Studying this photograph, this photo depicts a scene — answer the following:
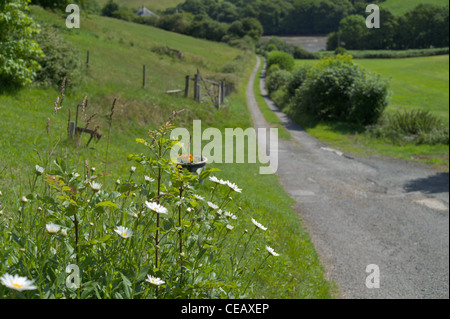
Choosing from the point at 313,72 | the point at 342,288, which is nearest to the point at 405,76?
the point at 313,72

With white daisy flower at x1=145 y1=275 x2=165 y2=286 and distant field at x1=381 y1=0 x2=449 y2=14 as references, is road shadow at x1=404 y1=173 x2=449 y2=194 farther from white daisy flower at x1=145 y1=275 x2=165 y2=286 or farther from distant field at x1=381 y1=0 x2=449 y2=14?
white daisy flower at x1=145 y1=275 x2=165 y2=286

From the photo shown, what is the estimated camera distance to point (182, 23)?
3.76 metres

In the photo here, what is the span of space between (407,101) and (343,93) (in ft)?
40.0

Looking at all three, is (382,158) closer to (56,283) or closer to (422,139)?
(422,139)

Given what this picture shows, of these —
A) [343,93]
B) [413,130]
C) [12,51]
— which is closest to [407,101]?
[343,93]

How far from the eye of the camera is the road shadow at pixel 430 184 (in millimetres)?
16234

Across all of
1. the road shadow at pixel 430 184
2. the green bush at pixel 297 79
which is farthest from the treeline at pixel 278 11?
the green bush at pixel 297 79

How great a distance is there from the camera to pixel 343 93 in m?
28.5

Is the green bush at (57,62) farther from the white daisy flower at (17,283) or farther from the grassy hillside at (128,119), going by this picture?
the white daisy flower at (17,283)

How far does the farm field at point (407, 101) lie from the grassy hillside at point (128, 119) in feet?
56.4

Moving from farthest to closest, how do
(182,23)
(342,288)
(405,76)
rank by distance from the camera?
(405,76) → (342,288) → (182,23)

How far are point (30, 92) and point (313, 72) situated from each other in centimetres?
2862

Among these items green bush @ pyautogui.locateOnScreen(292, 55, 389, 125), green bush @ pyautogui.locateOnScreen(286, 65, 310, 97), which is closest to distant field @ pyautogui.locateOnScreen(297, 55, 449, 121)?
green bush @ pyautogui.locateOnScreen(292, 55, 389, 125)
